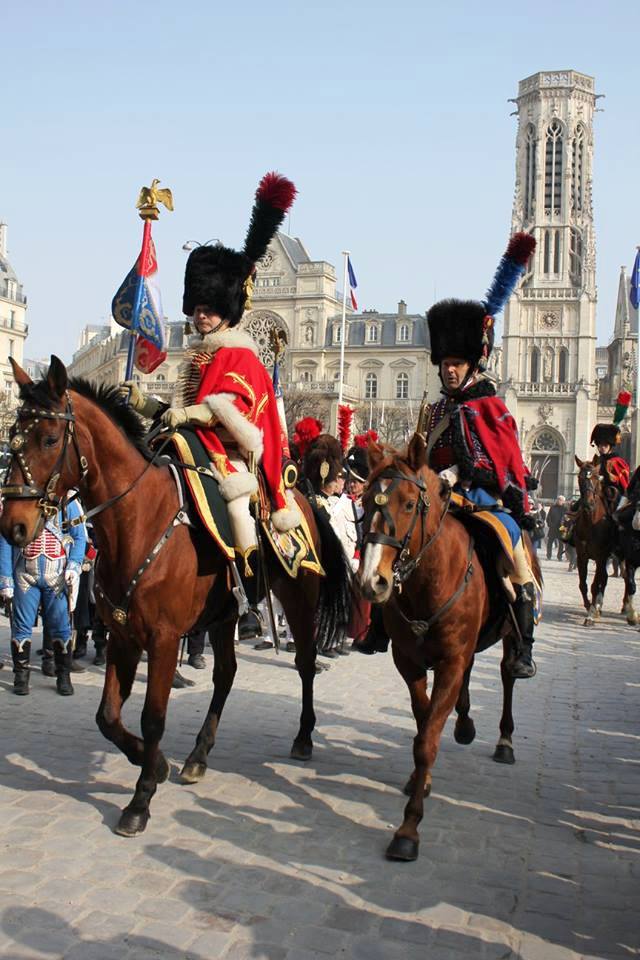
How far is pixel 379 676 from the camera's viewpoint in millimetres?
11086

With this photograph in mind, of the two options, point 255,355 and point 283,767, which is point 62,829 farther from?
point 255,355

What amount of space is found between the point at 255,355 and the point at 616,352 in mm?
92014

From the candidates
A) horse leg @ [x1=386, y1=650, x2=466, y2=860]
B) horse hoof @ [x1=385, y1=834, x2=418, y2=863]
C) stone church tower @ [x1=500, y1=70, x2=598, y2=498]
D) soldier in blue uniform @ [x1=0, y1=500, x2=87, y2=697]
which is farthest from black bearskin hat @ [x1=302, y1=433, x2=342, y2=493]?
stone church tower @ [x1=500, y1=70, x2=598, y2=498]

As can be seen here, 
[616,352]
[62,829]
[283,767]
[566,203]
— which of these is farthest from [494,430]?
[616,352]

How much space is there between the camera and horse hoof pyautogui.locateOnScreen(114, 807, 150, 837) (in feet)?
17.9

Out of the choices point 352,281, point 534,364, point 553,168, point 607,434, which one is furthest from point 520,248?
point 553,168

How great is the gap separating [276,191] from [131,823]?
4798 millimetres

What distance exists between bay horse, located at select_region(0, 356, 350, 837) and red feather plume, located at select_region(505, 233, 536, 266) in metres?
3.38

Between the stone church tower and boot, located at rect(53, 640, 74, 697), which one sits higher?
the stone church tower

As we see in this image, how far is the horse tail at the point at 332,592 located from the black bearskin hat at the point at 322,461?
420 centimetres

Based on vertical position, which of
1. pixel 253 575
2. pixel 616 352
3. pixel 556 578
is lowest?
pixel 556 578

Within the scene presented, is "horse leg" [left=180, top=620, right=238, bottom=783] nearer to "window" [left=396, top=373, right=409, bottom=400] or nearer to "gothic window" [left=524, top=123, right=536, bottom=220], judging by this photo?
"gothic window" [left=524, top=123, right=536, bottom=220]

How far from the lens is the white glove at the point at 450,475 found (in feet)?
20.9

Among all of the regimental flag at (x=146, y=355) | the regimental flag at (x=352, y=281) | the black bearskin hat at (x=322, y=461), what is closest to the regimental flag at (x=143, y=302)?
the regimental flag at (x=146, y=355)
